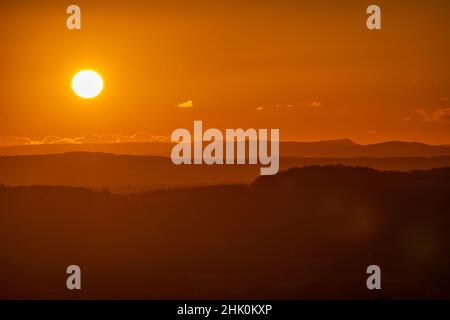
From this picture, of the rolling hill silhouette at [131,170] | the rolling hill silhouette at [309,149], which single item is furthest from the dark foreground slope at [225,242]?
the rolling hill silhouette at [309,149]

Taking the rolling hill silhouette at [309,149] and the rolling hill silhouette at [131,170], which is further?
the rolling hill silhouette at [131,170]

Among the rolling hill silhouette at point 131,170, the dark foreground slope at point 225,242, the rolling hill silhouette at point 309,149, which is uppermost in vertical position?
the rolling hill silhouette at point 309,149

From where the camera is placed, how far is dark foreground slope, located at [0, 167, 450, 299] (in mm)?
7121

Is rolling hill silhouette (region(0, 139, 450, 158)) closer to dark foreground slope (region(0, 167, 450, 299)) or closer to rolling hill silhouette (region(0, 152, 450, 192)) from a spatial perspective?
rolling hill silhouette (region(0, 152, 450, 192))

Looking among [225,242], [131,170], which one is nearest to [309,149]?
[225,242]

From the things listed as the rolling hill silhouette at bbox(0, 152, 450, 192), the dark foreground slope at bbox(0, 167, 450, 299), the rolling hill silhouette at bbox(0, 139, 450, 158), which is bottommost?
the dark foreground slope at bbox(0, 167, 450, 299)

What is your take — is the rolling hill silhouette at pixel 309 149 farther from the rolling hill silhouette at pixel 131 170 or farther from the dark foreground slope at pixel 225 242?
the dark foreground slope at pixel 225 242

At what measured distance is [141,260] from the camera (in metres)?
7.33

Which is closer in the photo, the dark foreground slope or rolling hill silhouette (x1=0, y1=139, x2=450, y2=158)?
rolling hill silhouette (x1=0, y1=139, x2=450, y2=158)

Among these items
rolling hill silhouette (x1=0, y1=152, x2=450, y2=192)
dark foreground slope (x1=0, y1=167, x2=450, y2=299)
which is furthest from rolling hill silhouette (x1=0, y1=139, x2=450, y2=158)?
dark foreground slope (x1=0, y1=167, x2=450, y2=299)

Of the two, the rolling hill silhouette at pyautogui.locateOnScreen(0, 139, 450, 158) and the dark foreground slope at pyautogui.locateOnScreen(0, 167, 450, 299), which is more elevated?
the rolling hill silhouette at pyautogui.locateOnScreen(0, 139, 450, 158)

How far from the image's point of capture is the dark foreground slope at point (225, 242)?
7121 millimetres

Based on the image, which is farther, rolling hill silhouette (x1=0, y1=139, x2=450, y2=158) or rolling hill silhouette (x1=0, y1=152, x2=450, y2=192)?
rolling hill silhouette (x1=0, y1=152, x2=450, y2=192)

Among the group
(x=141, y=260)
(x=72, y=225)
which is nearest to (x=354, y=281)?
(x=141, y=260)
